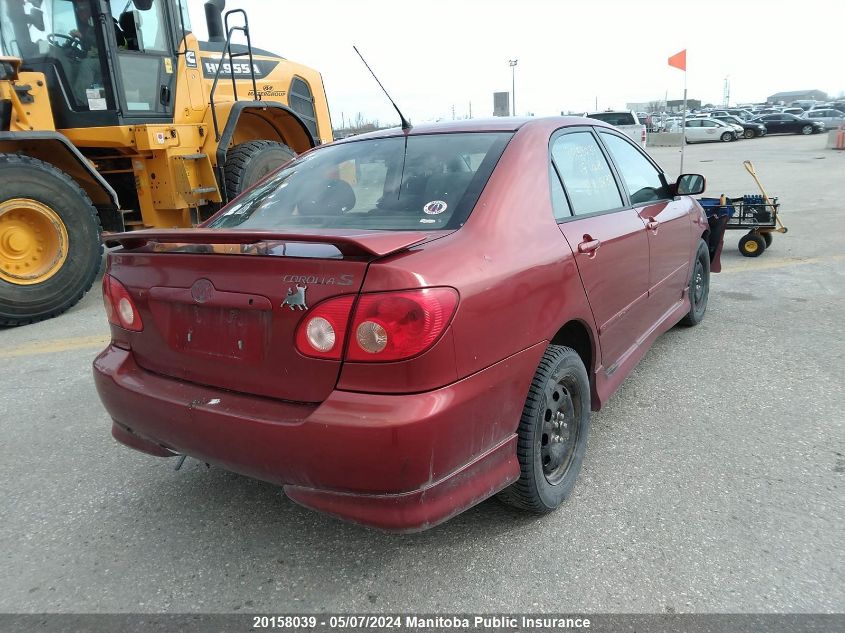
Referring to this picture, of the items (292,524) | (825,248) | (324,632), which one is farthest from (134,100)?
(825,248)

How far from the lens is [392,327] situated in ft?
6.11

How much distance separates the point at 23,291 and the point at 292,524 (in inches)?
179

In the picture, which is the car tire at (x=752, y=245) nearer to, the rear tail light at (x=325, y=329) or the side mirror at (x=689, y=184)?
the side mirror at (x=689, y=184)

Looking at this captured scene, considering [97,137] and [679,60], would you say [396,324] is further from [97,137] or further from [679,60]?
[679,60]

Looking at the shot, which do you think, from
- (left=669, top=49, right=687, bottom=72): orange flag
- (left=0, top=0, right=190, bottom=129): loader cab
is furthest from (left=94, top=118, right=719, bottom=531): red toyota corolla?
(left=669, top=49, right=687, bottom=72): orange flag

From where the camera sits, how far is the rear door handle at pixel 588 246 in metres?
2.67

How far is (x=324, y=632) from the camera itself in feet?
6.63

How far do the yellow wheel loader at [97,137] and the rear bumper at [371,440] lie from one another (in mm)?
4444

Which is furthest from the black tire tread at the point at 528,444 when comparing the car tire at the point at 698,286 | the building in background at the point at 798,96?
the building in background at the point at 798,96

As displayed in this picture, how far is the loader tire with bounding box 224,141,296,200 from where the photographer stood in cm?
712

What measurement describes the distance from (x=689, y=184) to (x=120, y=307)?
353 centimetres

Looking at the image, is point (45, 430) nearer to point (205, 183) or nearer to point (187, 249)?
point (187, 249)

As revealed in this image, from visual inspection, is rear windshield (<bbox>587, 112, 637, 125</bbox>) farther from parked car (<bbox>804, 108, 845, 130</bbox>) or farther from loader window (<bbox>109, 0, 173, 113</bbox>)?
parked car (<bbox>804, 108, 845, 130</bbox>)

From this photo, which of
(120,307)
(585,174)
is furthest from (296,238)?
(585,174)
